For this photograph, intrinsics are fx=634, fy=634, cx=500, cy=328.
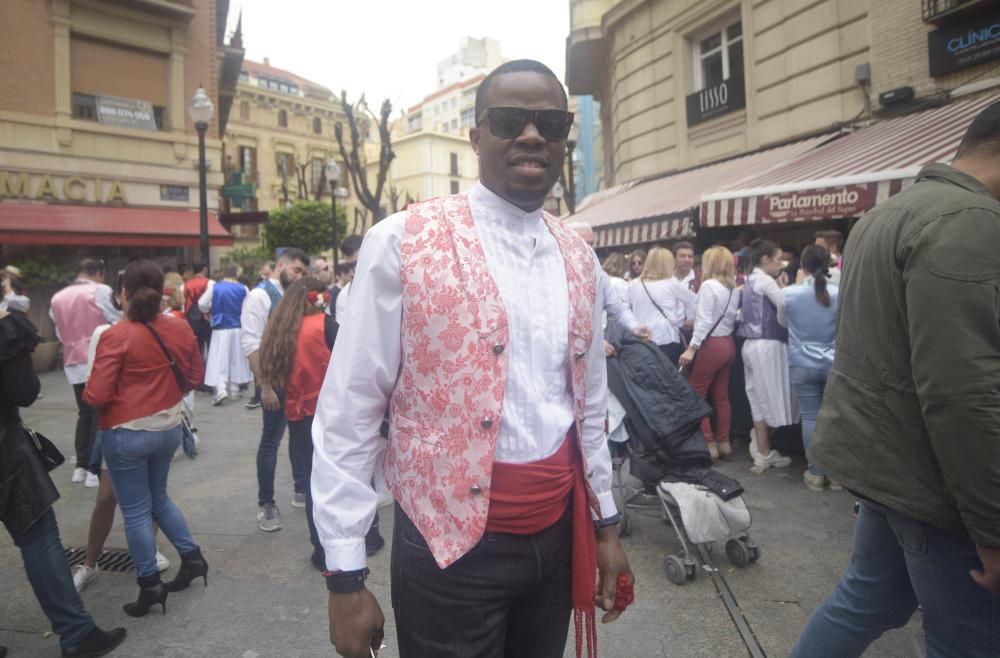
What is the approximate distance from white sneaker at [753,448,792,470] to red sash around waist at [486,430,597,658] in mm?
4418

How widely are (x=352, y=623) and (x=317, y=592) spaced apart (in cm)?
Result: 253

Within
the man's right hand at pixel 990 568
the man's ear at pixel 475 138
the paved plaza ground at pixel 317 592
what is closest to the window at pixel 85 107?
the paved plaza ground at pixel 317 592

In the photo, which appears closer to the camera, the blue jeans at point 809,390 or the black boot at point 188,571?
the black boot at point 188,571

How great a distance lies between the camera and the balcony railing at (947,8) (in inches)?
319

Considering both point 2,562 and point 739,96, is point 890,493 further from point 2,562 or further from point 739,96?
point 739,96

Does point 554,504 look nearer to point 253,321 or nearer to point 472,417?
point 472,417

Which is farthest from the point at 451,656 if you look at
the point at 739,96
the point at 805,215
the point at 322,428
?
the point at 739,96

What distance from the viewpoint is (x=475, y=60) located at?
88.8 meters

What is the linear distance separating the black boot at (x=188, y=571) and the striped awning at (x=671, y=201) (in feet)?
28.7

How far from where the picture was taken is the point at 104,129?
16.3 m

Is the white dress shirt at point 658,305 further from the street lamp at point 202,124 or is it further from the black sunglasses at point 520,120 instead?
the street lamp at point 202,124

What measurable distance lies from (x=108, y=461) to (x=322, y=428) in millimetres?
2585

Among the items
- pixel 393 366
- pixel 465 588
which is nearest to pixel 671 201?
pixel 393 366

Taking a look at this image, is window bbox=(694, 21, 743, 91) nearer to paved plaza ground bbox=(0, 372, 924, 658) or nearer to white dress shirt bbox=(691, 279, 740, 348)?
white dress shirt bbox=(691, 279, 740, 348)
